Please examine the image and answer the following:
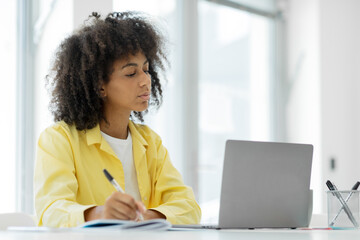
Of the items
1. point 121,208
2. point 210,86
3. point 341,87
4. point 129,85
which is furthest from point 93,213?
point 341,87

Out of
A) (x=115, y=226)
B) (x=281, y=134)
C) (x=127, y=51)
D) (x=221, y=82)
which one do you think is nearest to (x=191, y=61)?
(x=221, y=82)

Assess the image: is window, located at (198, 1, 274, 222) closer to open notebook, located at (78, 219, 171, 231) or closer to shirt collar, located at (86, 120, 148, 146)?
shirt collar, located at (86, 120, 148, 146)

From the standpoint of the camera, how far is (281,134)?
4383mm

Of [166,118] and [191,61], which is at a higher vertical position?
[191,61]

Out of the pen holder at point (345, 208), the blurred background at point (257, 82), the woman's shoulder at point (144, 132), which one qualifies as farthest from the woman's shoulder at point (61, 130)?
the blurred background at point (257, 82)

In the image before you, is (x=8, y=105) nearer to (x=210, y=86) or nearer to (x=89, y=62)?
(x=89, y=62)

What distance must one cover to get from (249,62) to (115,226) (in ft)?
10.7

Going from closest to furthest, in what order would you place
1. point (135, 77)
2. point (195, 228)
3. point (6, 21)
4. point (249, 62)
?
point (195, 228)
point (135, 77)
point (6, 21)
point (249, 62)

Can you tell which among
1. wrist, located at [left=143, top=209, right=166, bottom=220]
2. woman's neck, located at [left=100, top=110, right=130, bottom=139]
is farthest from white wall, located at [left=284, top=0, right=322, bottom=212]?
wrist, located at [left=143, top=209, right=166, bottom=220]

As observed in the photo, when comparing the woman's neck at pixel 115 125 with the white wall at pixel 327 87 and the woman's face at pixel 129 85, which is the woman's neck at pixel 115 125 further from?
the white wall at pixel 327 87

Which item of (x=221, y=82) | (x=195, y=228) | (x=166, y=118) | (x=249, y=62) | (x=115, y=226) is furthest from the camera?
(x=249, y=62)

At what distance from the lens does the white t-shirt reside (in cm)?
189

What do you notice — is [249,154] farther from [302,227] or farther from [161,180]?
[161,180]

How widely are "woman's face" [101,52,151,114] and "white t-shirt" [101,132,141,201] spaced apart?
12cm
